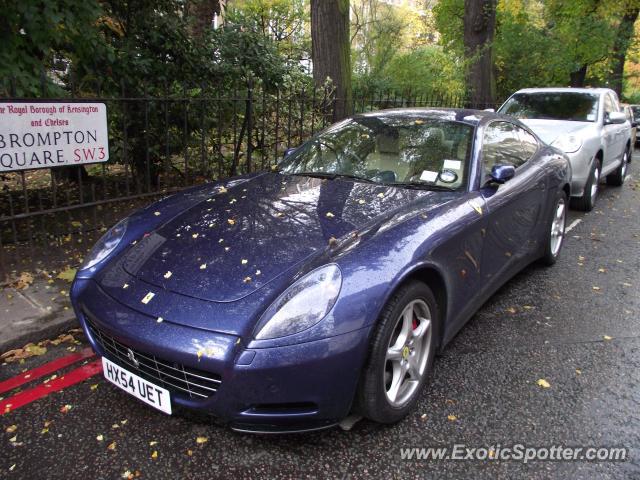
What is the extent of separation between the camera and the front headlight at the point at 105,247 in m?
2.72

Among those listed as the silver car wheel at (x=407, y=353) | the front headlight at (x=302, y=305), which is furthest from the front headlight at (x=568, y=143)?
the front headlight at (x=302, y=305)

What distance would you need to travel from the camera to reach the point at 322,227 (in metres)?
2.62

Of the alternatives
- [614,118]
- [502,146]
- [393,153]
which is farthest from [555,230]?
[614,118]

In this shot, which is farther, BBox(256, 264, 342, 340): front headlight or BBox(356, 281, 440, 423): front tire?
BBox(356, 281, 440, 423): front tire

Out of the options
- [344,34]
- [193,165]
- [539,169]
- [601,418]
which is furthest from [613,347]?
[344,34]

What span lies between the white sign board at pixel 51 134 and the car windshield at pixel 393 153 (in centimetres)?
168

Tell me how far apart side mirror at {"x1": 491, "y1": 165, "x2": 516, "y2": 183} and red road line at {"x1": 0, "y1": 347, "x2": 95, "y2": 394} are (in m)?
2.81

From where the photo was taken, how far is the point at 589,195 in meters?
7.02

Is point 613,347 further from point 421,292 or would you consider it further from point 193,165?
point 193,165

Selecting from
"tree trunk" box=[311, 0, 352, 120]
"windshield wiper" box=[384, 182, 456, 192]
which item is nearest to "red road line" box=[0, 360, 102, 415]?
"windshield wiper" box=[384, 182, 456, 192]

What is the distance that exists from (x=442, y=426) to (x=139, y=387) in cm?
146

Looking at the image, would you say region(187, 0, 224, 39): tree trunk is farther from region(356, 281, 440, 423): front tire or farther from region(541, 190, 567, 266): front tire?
region(356, 281, 440, 423): front tire

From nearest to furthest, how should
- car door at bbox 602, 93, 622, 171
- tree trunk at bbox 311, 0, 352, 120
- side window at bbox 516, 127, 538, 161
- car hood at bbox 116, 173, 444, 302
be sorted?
1. car hood at bbox 116, 173, 444, 302
2. side window at bbox 516, 127, 538, 161
3. car door at bbox 602, 93, 622, 171
4. tree trunk at bbox 311, 0, 352, 120

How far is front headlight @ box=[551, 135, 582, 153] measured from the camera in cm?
656
